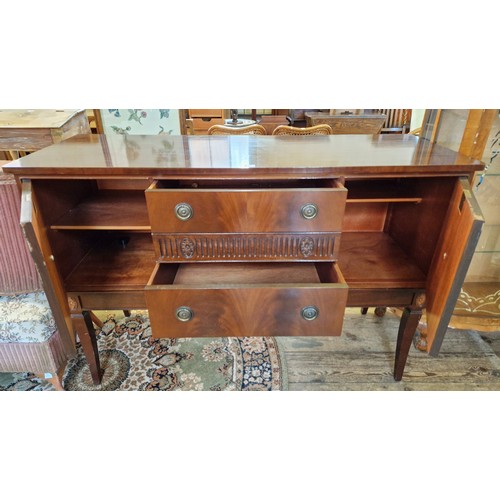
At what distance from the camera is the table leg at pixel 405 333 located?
98 centimetres

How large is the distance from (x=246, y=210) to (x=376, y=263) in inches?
18.2

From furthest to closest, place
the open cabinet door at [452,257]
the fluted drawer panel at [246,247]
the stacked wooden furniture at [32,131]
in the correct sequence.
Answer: the stacked wooden furniture at [32,131]
the fluted drawer panel at [246,247]
the open cabinet door at [452,257]

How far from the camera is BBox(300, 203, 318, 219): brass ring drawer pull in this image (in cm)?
76

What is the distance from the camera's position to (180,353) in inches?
51.3

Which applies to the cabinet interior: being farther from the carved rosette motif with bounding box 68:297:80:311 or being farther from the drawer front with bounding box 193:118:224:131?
the drawer front with bounding box 193:118:224:131

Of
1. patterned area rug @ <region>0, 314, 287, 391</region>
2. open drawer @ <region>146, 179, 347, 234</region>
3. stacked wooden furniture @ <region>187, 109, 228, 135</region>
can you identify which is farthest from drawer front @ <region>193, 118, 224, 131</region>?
open drawer @ <region>146, 179, 347, 234</region>

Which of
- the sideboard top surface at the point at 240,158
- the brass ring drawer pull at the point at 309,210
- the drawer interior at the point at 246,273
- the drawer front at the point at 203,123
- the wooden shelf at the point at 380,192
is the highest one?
the sideboard top surface at the point at 240,158

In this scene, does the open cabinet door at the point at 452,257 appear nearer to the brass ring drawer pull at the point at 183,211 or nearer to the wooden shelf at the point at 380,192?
the wooden shelf at the point at 380,192

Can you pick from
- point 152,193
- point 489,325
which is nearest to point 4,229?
point 152,193

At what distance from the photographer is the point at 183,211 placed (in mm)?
761

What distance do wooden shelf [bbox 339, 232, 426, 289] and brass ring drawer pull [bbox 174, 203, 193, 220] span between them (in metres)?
0.47

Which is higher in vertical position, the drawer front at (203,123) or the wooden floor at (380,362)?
the drawer front at (203,123)

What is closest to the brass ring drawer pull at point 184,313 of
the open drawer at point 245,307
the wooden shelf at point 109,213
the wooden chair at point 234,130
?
the open drawer at point 245,307

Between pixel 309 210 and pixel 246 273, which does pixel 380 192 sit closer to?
pixel 309 210
